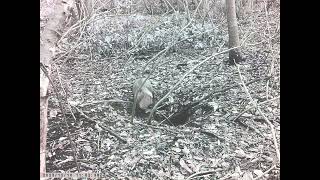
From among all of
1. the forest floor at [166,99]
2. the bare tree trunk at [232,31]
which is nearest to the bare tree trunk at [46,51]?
the forest floor at [166,99]

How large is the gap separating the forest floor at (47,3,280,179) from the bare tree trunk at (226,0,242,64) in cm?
5

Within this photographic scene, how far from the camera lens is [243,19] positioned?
3.49 meters

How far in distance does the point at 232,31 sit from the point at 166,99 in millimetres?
799

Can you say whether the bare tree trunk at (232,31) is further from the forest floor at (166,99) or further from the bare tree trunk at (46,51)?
the bare tree trunk at (46,51)

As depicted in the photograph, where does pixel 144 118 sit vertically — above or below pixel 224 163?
above

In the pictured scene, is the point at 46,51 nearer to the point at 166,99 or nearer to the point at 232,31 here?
the point at 166,99

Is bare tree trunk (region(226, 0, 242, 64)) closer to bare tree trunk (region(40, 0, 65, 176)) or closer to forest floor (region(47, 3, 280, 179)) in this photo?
forest floor (region(47, 3, 280, 179))

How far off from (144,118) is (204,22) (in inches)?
37.4

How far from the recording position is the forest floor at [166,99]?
337 centimetres

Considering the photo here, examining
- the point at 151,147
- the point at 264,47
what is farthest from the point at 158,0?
the point at 151,147

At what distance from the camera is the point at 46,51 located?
3.42 m

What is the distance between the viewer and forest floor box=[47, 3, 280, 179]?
11.0 feet

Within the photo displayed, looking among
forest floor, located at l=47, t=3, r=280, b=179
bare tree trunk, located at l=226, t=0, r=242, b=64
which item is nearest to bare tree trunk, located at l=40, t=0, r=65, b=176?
forest floor, located at l=47, t=3, r=280, b=179

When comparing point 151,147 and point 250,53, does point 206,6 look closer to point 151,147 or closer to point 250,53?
point 250,53
